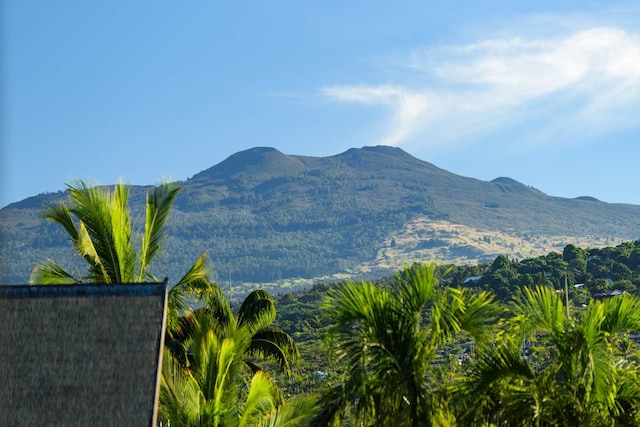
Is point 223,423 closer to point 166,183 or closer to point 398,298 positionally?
point 398,298

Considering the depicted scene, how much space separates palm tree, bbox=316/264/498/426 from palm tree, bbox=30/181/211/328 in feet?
20.4

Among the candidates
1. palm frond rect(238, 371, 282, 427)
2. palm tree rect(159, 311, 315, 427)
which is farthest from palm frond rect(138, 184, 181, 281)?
palm frond rect(238, 371, 282, 427)

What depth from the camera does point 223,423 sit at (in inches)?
512

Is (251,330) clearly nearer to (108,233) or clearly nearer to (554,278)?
(108,233)

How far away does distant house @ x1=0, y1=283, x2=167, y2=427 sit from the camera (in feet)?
33.3

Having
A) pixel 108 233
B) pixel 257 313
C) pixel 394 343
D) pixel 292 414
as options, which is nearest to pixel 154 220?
pixel 108 233

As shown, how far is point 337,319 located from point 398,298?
672mm

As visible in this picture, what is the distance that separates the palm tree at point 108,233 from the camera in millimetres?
16125

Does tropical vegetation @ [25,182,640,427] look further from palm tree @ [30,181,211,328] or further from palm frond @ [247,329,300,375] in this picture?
palm frond @ [247,329,300,375]

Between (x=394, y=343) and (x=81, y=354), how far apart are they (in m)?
3.07

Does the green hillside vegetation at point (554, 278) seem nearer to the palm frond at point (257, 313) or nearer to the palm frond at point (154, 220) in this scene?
the palm frond at point (257, 313)

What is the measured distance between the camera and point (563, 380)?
1101 centimetres

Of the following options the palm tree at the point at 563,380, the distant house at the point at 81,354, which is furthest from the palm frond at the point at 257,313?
the palm tree at the point at 563,380

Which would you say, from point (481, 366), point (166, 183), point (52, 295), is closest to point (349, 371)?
point (481, 366)
